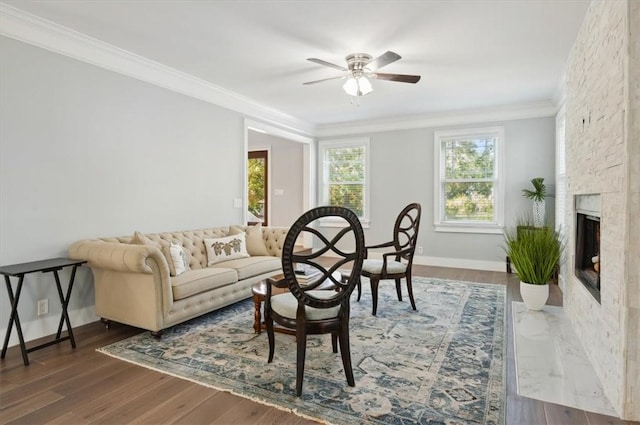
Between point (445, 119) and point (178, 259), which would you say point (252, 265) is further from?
point (445, 119)

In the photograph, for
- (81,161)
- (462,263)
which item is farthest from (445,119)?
(81,161)

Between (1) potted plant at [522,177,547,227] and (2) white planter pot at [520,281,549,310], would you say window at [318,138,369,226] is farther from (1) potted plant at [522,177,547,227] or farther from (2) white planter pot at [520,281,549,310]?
(2) white planter pot at [520,281,549,310]

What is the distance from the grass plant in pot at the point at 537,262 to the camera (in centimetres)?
362

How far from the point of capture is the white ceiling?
284 cm

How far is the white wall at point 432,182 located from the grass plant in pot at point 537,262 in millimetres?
2216

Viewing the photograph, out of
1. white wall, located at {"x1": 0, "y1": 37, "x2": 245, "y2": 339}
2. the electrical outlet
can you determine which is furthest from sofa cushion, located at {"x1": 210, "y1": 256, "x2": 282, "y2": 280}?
the electrical outlet

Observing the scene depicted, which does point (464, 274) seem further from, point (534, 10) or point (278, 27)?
point (278, 27)

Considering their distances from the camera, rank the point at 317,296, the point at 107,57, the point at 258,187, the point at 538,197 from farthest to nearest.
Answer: the point at 258,187
the point at 538,197
the point at 107,57
the point at 317,296

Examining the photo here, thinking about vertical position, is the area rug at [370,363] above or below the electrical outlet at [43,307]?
below

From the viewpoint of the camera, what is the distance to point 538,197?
5363 millimetres

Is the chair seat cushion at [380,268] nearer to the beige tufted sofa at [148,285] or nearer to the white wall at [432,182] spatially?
the beige tufted sofa at [148,285]

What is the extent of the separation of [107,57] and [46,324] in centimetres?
264

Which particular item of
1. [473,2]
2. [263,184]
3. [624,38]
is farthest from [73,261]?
[263,184]

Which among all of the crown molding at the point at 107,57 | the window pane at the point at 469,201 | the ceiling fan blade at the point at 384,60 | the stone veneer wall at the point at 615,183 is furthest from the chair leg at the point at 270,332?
the window pane at the point at 469,201
